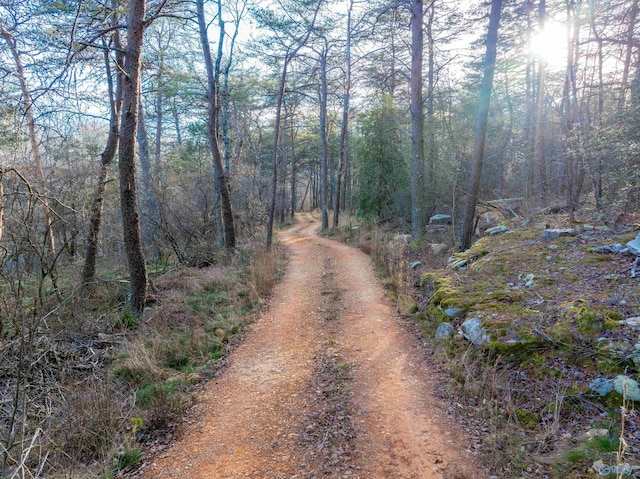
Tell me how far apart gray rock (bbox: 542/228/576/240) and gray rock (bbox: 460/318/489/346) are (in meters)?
3.34

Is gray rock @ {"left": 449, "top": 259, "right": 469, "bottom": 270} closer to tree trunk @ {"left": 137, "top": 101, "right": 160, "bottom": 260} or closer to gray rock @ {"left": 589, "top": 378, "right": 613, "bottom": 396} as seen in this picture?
gray rock @ {"left": 589, "top": 378, "right": 613, "bottom": 396}

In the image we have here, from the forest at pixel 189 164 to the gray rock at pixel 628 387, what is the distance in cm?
408

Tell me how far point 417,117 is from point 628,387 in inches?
354

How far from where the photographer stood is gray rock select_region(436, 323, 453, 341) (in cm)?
505

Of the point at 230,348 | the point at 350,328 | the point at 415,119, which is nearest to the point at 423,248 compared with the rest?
the point at 415,119

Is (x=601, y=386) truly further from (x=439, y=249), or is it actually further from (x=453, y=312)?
(x=439, y=249)

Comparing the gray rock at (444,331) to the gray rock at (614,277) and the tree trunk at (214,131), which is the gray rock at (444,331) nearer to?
the gray rock at (614,277)

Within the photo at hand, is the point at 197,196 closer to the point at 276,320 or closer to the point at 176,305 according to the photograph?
the point at 176,305

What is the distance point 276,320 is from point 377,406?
325 cm

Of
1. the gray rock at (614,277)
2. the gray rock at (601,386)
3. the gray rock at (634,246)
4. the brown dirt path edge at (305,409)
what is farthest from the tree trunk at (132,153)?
the gray rock at (634,246)

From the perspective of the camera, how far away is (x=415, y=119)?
10430 millimetres

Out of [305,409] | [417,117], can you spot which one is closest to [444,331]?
[305,409]

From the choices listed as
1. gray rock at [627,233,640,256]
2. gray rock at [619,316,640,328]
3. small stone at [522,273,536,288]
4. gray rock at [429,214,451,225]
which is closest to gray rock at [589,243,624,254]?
gray rock at [627,233,640,256]

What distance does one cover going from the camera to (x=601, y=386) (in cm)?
315
